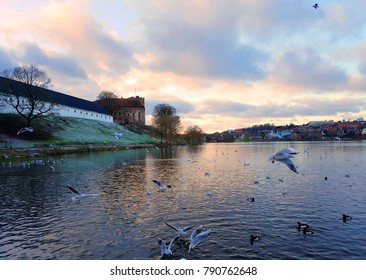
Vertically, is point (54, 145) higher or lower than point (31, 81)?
lower

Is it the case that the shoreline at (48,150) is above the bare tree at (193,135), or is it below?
below

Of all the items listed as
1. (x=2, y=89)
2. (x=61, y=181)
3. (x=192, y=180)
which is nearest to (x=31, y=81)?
(x=2, y=89)

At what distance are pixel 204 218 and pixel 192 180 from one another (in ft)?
43.6

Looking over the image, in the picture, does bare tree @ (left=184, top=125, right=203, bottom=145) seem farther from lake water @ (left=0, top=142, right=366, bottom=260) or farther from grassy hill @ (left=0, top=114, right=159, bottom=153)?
lake water @ (left=0, top=142, right=366, bottom=260)

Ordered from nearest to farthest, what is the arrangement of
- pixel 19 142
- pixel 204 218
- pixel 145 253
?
pixel 145 253, pixel 204 218, pixel 19 142

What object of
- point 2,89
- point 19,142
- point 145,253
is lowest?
point 145,253

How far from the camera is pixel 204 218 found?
16344 millimetres

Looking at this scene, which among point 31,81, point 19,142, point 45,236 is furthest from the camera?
point 31,81

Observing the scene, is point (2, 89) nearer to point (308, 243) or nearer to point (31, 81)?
point (31, 81)

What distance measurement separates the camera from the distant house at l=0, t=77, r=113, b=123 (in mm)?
86812

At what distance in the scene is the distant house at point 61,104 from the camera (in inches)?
3418

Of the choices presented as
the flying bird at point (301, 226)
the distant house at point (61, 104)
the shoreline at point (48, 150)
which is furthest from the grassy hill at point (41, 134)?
the flying bird at point (301, 226)

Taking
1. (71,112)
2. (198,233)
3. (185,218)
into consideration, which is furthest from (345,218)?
(71,112)

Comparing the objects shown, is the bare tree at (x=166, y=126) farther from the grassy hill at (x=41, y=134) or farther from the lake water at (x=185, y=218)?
the lake water at (x=185, y=218)
